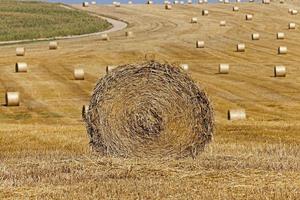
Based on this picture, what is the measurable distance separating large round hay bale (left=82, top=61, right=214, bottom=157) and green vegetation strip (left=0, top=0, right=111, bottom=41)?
44.6m

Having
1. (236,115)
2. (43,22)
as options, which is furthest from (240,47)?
(43,22)

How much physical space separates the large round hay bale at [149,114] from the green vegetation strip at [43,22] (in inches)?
1756

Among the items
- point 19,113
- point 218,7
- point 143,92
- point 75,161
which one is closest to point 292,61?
point 19,113

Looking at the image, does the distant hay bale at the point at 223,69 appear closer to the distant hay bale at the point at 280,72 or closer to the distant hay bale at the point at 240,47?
the distant hay bale at the point at 280,72

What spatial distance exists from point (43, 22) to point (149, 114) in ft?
185

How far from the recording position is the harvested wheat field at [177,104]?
12336mm

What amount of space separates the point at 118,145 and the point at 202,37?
39517mm

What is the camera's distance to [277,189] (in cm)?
1198

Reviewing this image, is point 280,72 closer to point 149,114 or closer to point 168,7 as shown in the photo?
point 149,114

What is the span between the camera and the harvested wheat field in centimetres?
1234

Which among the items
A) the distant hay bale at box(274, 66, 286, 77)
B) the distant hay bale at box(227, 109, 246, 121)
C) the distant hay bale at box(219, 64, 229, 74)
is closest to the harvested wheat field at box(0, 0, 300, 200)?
the distant hay bale at box(227, 109, 246, 121)

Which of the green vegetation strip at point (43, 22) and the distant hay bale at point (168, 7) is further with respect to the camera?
the distant hay bale at point (168, 7)

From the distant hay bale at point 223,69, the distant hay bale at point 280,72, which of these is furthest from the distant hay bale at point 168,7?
the distant hay bale at point 280,72

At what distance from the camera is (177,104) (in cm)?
1653
